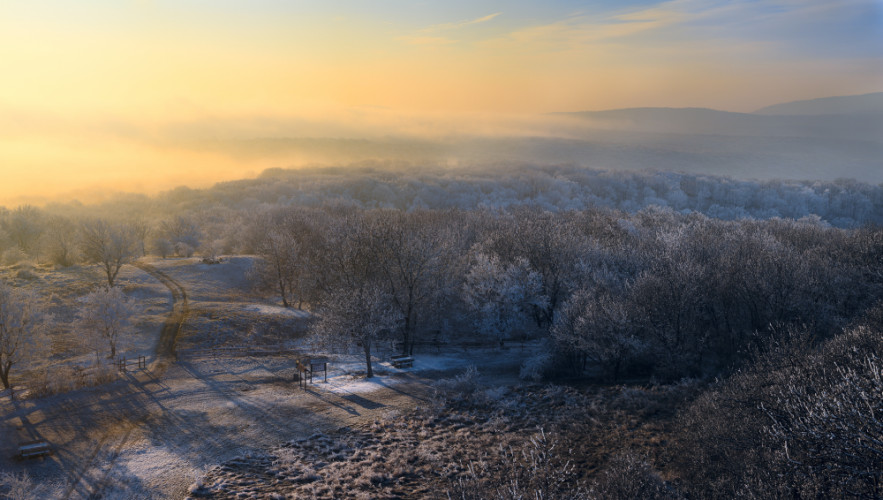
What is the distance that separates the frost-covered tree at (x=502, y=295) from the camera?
149 feet

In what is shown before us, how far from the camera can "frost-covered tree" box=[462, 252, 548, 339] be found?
4547cm

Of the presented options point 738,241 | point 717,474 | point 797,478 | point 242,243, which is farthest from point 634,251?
point 242,243

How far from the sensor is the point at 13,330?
32688 mm

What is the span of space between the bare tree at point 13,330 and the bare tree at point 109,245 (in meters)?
27.0

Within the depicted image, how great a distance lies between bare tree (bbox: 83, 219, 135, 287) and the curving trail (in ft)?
15.9

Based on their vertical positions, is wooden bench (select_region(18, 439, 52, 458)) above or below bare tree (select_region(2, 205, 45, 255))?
below

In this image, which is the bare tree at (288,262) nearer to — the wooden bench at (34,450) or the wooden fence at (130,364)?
the wooden fence at (130,364)

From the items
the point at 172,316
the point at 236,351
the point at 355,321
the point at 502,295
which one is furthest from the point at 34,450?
the point at 502,295

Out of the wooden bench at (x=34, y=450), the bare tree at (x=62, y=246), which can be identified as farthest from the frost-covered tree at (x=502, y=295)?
the bare tree at (x=62, y=246)

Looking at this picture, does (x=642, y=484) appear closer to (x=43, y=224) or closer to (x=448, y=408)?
(x=448, y=408)

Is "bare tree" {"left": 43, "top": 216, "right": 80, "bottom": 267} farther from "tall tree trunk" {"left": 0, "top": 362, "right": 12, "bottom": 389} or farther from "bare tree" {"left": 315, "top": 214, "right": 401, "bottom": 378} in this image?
"bare tree" {"left": 315, "top": 214, "right": 401, "bottom": 378}

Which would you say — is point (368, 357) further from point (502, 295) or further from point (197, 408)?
point (502, 295)

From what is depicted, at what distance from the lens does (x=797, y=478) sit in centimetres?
1509

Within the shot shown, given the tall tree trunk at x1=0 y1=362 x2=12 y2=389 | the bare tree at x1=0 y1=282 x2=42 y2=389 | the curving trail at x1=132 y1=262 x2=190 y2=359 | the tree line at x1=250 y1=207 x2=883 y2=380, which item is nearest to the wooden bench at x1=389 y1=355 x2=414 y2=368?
the tree line at x1=250 y1=207 x2=883 y2=380
